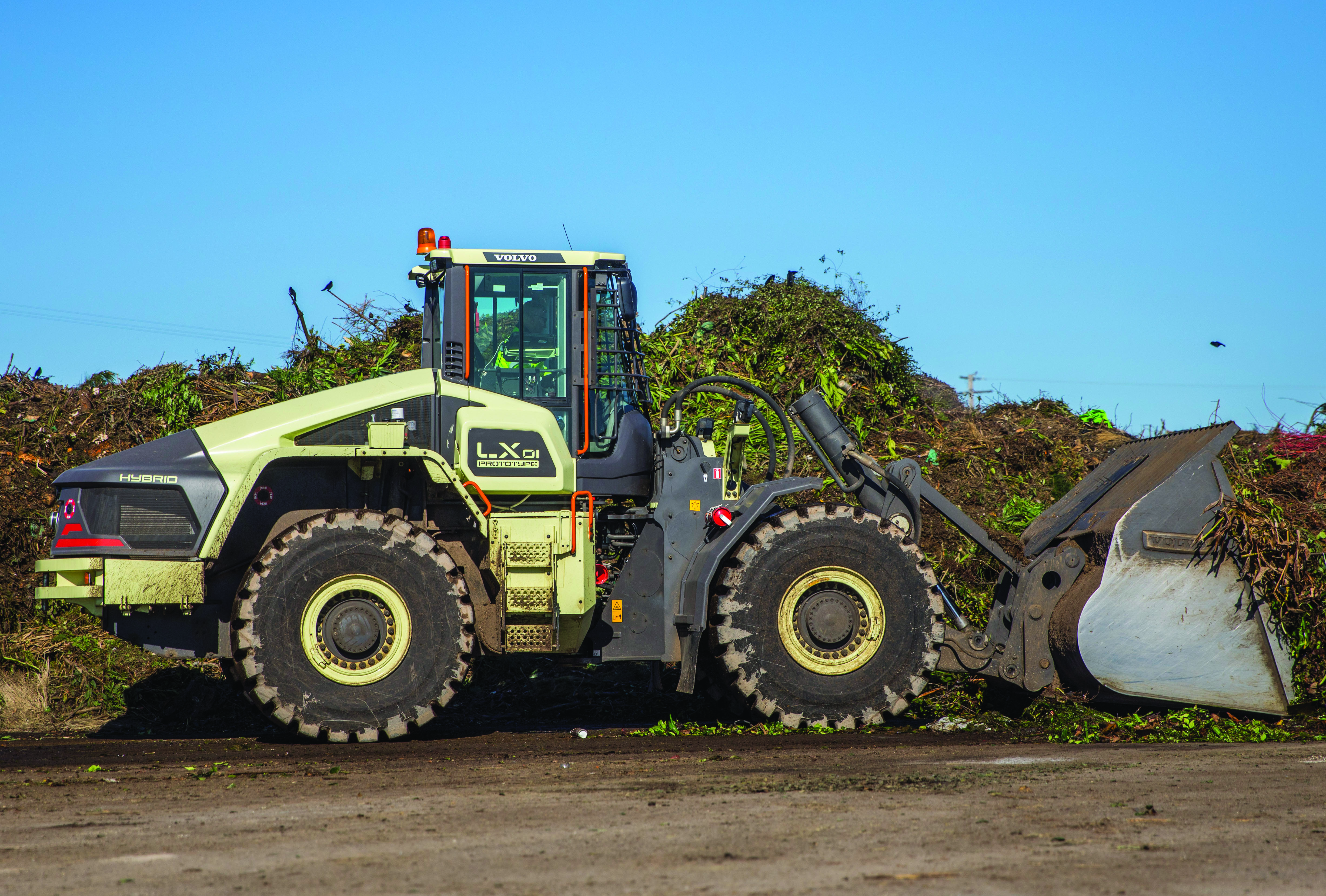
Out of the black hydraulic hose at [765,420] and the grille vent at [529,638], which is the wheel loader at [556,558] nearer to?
the grille vent at [529,638]

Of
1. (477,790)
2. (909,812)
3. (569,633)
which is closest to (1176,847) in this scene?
(909,812)

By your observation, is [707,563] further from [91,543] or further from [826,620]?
[91,543]

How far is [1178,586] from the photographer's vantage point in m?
7.50

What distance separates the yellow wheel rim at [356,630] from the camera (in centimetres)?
709

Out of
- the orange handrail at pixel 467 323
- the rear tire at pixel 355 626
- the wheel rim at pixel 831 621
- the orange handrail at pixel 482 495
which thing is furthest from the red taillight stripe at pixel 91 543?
the wheel rim at pixel 831 621

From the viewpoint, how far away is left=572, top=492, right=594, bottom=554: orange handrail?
7613 millimetres

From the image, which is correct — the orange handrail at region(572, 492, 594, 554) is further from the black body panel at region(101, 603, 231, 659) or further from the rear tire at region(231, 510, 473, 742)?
the black body panel at region(101, 603, 231, 659)

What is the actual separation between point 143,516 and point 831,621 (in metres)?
4.40

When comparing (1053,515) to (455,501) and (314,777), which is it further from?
(314,777)

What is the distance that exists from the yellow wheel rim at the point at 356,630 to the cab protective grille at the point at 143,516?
2.86ft

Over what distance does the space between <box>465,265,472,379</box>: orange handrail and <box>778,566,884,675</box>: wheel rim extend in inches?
102

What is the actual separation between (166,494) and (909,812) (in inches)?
186

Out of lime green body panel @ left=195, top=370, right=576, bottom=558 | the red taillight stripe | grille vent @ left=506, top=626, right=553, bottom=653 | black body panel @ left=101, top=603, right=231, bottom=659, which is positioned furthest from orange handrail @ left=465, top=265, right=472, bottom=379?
the red taillight stripe

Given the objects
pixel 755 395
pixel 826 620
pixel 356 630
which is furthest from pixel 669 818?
pixel 755 395
